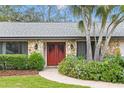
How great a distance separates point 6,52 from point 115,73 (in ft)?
35.7

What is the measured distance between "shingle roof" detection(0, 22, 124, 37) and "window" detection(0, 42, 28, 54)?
815 millimetres

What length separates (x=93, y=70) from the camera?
1424 cm

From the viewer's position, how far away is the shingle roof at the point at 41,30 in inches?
841

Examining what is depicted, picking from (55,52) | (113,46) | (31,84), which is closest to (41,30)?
(55,52)

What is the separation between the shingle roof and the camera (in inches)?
841

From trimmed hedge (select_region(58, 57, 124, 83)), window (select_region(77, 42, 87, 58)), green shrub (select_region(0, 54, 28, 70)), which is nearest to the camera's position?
trimmed hedge (select_region(58, 57, 124, 83))

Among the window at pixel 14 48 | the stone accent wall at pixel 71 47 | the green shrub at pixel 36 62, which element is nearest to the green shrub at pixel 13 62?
the green shrub at pixel 36 62

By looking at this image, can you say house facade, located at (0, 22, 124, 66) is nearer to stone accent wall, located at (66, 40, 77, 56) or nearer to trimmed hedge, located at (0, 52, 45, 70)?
stone accent wall, located at (66, 40, 77, 56)

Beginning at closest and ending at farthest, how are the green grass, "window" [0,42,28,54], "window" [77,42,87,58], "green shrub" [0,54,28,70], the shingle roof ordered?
the green grass, "green shrub" [0,54,28,70], the shingle roof, "window" [0,42,28,54], "window" [77,42,87,58]

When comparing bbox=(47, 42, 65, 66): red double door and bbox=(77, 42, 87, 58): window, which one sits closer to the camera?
bbox=(77, 42, 87, 58): window

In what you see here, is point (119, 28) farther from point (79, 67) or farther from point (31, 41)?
point (79, 67)

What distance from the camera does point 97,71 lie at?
1414cm

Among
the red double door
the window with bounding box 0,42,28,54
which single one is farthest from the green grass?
the red double door
